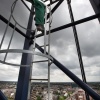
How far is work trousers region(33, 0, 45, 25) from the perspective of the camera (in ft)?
7.02

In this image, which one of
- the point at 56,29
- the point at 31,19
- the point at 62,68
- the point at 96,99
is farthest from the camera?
the point at 31,19

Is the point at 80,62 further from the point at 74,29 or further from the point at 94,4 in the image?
the point at 94,4

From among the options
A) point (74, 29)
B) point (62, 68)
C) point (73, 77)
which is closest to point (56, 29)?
point (74, 29)

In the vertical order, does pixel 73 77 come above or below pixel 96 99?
above

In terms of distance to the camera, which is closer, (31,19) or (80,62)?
(80,62)

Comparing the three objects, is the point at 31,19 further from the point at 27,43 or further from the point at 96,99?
the point at 96,99

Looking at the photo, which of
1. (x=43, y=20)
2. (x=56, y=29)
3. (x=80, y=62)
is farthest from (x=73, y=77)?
(x=43, y=20)

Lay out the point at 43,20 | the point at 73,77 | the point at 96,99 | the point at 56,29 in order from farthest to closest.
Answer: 1. the point at 56,29
2. the point at 73,77
3. the point at 96,99
4. the point at 43,20

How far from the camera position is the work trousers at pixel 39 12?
→ 2.14 m

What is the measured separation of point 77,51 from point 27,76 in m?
1.94

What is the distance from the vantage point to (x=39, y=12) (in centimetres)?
221

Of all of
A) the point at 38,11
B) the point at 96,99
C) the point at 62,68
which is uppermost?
the point at 38,11

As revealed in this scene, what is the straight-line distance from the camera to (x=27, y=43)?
456 cm

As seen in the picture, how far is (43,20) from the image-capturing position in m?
2.18
